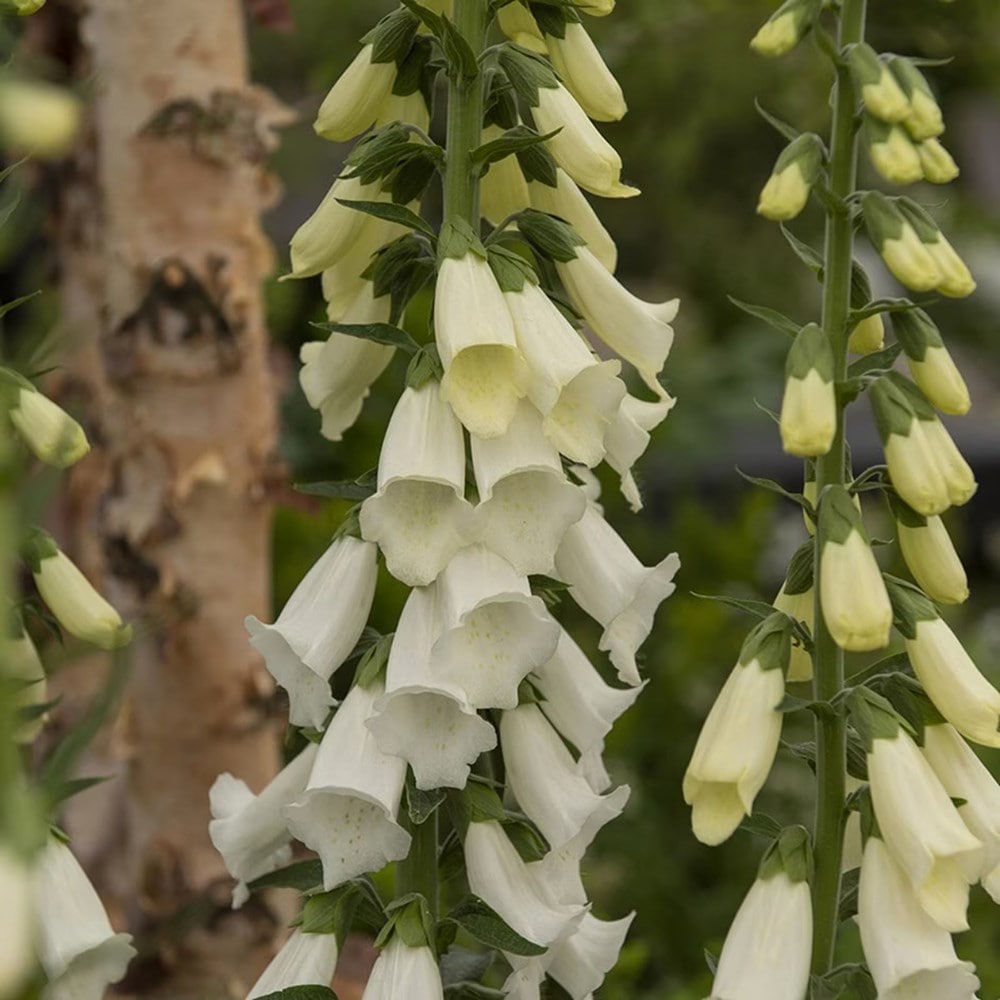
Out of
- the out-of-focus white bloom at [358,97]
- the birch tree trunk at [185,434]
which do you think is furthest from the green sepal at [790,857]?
the birch tree trunk at [185,434]

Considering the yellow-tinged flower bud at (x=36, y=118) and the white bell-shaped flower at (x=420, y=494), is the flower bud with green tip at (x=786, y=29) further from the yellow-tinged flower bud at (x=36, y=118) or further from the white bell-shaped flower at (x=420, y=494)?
the yellow-tinged flower bud at (x=36, y=118)

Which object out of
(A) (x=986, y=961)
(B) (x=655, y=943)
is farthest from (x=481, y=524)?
(B) (x=655, y=943)

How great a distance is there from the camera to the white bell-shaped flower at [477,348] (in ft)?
3.30

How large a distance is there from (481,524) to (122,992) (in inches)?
44.5

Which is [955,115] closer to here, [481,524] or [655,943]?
[655,943]

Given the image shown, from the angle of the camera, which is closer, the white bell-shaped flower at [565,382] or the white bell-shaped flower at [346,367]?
the white bell-shaped flower at [565,382]

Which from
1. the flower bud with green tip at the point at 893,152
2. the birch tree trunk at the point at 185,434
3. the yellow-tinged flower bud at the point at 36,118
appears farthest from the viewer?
the birch tree trunk at the point at 185,434

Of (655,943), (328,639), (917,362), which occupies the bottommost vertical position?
(655,943)

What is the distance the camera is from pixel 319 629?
3.59ft

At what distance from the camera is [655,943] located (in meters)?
2.61

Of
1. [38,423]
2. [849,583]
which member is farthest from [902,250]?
[38,423]

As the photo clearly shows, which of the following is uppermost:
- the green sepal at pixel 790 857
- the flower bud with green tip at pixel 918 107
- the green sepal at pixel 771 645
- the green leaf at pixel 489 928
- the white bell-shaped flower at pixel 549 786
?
the flower bud with green tip at pixel 918 107

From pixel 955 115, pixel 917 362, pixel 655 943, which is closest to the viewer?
pixel 917 362

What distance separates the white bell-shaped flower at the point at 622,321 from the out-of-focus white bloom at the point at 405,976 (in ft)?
1.34
